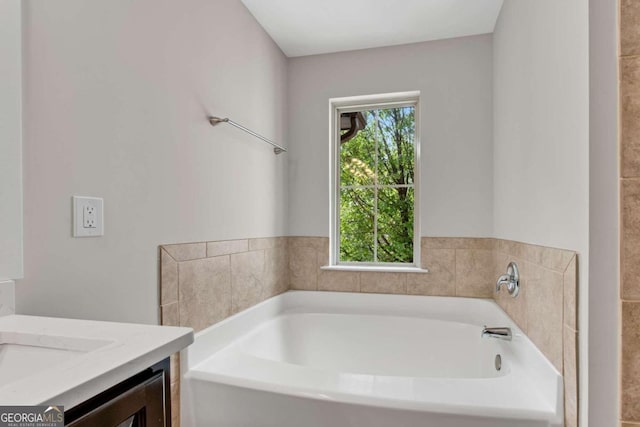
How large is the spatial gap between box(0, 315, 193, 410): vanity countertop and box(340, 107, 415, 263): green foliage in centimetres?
205

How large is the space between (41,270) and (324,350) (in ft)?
5.99

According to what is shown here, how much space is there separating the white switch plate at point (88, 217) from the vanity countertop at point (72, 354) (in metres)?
0.29

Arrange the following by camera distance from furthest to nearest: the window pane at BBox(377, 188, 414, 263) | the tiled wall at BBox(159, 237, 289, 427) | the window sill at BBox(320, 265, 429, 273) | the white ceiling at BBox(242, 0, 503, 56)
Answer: the window pane at BBox(377, 188, 414, 263), the window sill at BBox(320, 265, 429, 273), the white ceiling at BBox(242, 0, 503, 56), the tiled wall at BBox(159, 237, 289, 427)

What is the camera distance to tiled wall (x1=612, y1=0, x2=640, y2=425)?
107 centimetres

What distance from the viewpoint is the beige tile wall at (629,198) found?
107 cm

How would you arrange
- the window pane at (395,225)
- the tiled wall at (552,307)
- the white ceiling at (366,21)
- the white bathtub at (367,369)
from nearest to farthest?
the tiled wall at (552,307), the white bathtub at (367,369), the white ceiling at (366,21), the window pane at (395,225)

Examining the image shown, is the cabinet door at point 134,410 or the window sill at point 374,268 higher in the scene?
the cabinet door at point 134,410

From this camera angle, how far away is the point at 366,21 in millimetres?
2326

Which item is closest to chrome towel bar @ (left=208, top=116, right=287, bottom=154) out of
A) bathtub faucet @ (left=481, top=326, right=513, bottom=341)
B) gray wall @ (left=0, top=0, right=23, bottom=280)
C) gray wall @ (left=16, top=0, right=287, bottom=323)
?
gray wall @ (left=16, top=0, right=287, bottom=323)

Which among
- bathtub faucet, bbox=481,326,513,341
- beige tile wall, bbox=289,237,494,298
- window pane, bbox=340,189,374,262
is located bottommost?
bathtub faucet, bbox=481,326,513,341

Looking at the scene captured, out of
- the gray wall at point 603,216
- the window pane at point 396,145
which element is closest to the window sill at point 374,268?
the window pane at point 396,145

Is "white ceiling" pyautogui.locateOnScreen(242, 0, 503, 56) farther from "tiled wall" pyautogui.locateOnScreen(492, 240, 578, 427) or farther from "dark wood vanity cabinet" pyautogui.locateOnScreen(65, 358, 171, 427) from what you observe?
"dark wood vanity cabinet" pyautogui.locateOnScreen(65, 358, 171, 427)

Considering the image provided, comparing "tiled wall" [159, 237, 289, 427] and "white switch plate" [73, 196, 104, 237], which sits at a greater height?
"white switch plate" [73, 196, 104, 237]

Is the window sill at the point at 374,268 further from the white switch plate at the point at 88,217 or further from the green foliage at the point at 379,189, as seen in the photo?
the white switch plate at the point at 88,217
